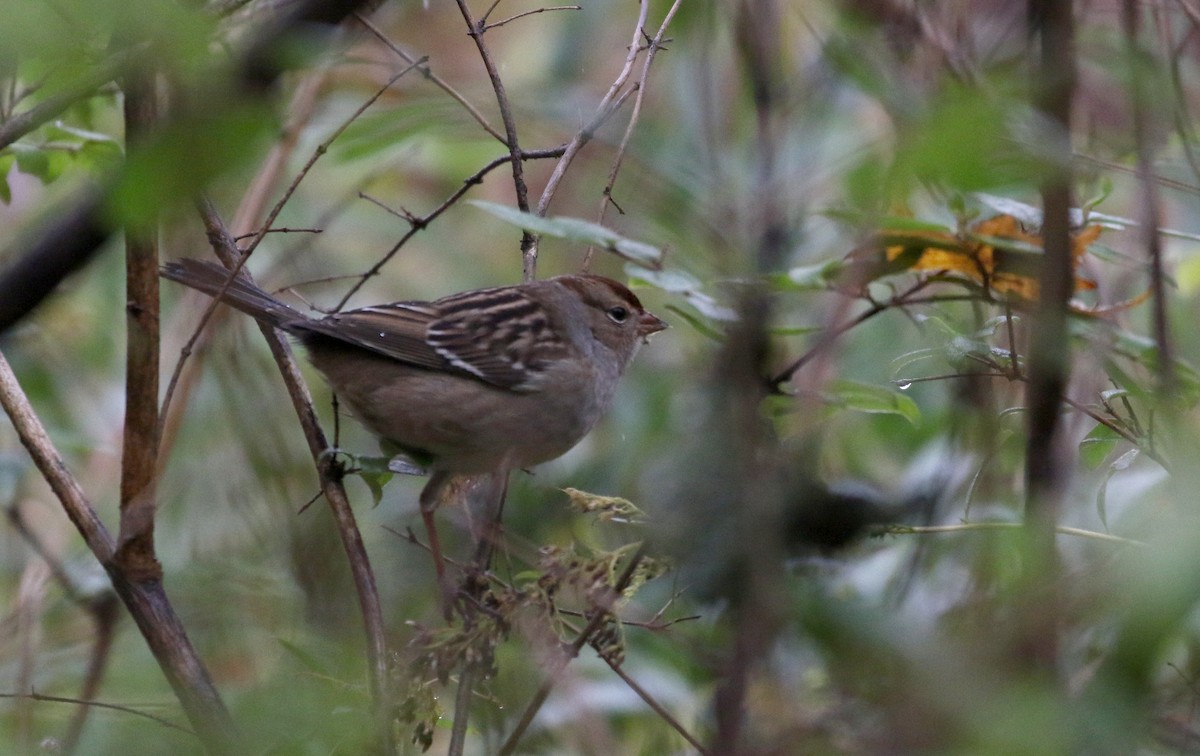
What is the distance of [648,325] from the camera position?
414 centimetres

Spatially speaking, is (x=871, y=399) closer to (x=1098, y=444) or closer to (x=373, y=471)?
(x=1098, y=444)

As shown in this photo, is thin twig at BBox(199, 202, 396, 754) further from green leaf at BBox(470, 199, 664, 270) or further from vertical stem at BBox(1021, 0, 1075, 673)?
vertical stem at BBox(1021, 0, 1075, 673)

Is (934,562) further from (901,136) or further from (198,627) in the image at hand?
(198,627)

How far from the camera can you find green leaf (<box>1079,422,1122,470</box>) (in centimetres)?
222

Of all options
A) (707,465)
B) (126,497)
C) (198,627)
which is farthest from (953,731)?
(198,627)

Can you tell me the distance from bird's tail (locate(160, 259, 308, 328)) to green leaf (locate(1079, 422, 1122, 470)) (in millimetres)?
1881

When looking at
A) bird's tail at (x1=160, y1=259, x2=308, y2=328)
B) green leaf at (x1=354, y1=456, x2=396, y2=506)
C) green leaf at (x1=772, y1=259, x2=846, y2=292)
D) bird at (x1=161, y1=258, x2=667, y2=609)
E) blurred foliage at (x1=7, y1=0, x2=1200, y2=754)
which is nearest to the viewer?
blurred foliage at (x1=7, y1=0, x2=1200, y2=754)

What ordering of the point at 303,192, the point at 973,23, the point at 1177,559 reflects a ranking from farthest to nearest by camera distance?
1. the point at 303,192
2. the point at 973,23
3. the point at 1177,559

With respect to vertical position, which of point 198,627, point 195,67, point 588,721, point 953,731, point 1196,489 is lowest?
point 198,627

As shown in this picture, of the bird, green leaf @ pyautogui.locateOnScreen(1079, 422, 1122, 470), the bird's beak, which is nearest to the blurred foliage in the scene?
green leaf @ pyautogui.locateOnScreen(1079, 422, 1122, 470)

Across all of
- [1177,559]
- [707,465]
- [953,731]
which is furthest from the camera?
[707,465]

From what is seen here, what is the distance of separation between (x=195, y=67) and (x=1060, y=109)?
766 mm

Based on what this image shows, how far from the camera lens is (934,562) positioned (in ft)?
7.09

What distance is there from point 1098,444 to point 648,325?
196 cm
